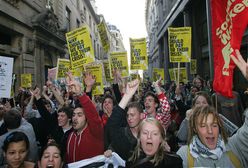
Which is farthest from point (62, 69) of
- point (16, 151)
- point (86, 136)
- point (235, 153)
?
point (235, 153)

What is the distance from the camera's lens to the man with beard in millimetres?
3357

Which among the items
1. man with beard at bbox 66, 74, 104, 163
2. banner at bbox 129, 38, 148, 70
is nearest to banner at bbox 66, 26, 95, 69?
man with beard at bbox 66, 74, 104, 163

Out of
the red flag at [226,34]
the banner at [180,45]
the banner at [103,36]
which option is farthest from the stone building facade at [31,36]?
the red flag at [226,34]

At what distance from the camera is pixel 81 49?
5.86 m

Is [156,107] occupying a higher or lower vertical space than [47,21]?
lower

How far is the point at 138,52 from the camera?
8422mm

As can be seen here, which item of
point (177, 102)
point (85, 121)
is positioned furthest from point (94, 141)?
point (177, 102)

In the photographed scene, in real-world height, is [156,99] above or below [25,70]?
below

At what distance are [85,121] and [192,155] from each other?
1608 mm

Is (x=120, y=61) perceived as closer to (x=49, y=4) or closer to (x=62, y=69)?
(x=62, y=69)

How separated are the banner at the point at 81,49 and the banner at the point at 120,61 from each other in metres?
2.21

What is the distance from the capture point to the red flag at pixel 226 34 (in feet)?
9.48

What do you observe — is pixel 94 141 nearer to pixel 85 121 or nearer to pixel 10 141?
pixel 85 121

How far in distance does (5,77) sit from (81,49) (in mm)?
1607
